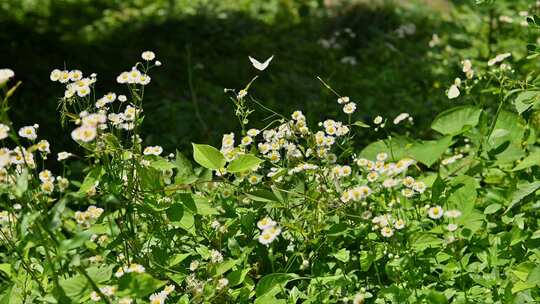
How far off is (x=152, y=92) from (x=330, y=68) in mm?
1147

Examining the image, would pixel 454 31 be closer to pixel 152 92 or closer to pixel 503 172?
pixel 152 92

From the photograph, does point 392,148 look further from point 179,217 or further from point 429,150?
point 179,217

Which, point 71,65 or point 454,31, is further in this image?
point 454,31

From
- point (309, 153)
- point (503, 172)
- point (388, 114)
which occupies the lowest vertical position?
point (388, 114)

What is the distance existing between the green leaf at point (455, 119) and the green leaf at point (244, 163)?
704 millimetres

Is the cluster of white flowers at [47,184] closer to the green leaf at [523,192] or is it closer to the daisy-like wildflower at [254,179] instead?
the daisy-like wildflower at [254,179]

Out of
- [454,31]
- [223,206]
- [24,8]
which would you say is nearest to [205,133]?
[223,206]

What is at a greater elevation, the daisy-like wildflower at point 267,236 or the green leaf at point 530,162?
the daisy-like wildflower at point 267,236

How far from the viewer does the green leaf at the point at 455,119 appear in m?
2.41

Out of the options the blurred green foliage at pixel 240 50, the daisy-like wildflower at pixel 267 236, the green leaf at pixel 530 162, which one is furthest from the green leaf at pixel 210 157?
the blurred green foliage at pixel 240 50

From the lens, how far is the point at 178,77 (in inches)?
189

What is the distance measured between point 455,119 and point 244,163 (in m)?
0.79

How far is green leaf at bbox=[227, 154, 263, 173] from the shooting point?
2029 mm

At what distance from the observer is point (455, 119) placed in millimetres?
2430
